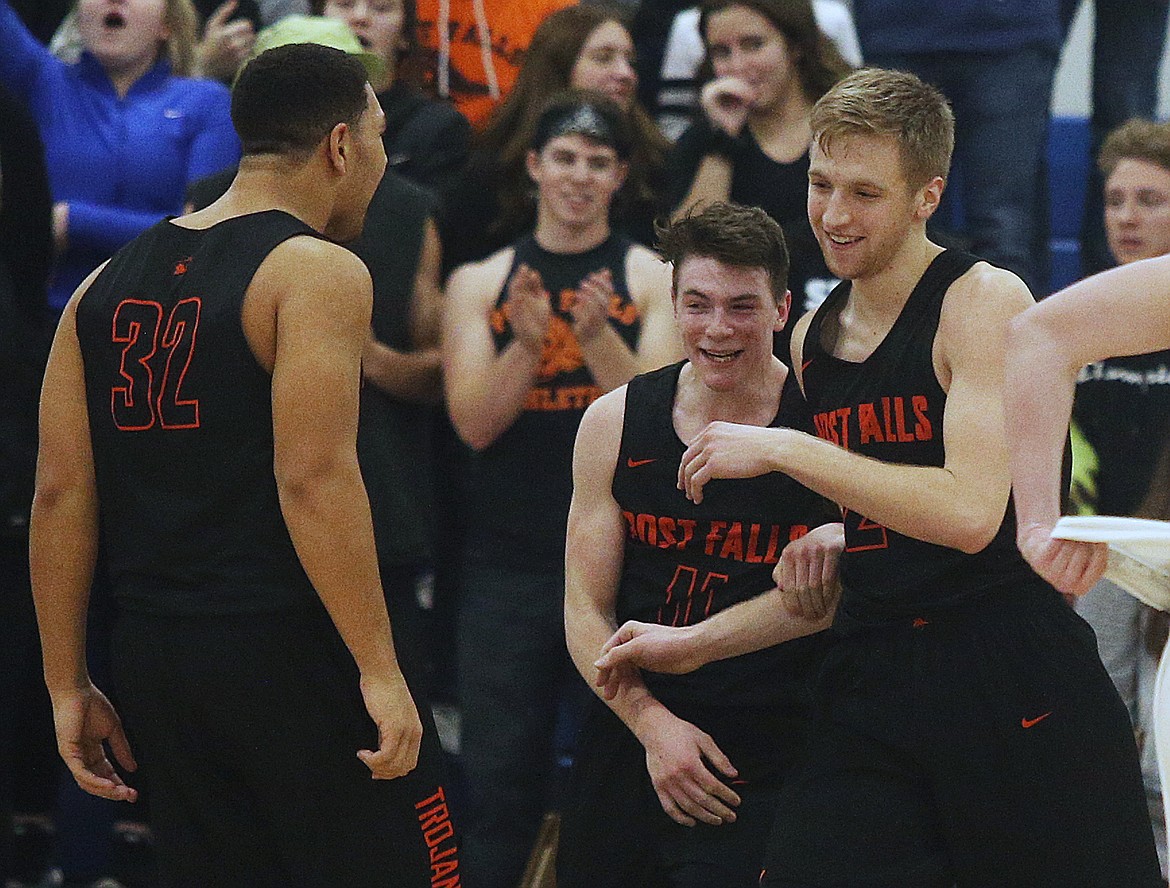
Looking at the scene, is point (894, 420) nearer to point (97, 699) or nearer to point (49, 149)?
point (97, 699)

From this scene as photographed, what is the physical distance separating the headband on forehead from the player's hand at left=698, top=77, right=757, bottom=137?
0.37 m

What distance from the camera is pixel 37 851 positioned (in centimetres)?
541

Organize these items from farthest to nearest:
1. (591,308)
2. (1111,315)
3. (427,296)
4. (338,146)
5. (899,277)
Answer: (427,296)
(591,308)
(338,146)
(899,277)
(1111,315)

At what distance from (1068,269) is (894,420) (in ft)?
12.8

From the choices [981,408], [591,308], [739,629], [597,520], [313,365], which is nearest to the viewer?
[981,408]

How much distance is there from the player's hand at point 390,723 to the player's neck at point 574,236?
2.21 metres

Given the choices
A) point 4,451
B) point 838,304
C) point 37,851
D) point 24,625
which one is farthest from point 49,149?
point 838,304

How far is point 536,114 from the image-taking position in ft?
18.8

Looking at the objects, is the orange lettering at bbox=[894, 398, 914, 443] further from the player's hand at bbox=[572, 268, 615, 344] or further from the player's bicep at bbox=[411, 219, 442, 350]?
the player's bicep at bbox=[411, 219, 442, 350]

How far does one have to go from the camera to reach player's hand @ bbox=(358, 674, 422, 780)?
132 inches

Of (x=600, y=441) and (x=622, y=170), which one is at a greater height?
(x=622, y=170)

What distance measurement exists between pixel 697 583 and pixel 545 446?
1.52 meters

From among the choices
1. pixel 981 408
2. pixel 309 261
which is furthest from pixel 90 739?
pixel 981 408

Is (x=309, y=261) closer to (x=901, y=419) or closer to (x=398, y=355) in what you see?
(x=901, y=419)
